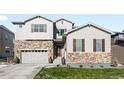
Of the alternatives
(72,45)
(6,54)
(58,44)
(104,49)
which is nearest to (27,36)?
(58,44)

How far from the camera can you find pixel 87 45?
132 ft

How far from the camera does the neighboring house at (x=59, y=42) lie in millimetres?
39938

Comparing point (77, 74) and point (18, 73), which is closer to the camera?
point (77, 74)

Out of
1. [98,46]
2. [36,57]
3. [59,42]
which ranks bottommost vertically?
[36,57]

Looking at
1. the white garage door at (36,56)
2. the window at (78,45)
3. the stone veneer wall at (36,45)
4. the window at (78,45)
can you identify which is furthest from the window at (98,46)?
the white garage door at (36,56)

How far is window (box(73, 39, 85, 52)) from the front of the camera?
1570 inches

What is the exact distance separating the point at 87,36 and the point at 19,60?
488 inches

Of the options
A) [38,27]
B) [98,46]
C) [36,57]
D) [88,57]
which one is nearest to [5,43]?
[38,27]

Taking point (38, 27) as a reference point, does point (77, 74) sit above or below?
below

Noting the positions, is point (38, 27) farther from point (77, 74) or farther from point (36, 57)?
point (77, 74)

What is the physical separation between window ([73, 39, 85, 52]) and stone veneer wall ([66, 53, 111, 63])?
0.66 m

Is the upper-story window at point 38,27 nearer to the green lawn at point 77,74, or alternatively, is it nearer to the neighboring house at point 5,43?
the neighboring house at point 5,43

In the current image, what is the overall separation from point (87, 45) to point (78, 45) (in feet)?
3.98

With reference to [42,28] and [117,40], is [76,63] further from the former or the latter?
[117,40]
